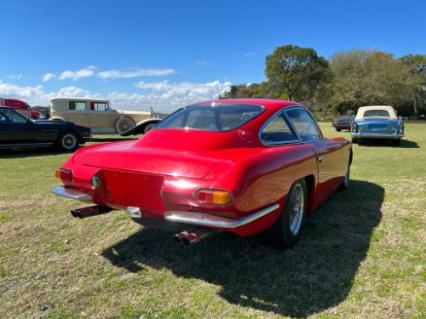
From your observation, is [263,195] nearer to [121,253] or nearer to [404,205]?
[121,253]

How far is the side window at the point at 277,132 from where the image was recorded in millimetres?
3309

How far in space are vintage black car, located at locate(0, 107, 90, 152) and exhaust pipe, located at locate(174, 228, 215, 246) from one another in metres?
8.78

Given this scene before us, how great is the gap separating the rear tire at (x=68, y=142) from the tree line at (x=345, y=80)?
39293 mm

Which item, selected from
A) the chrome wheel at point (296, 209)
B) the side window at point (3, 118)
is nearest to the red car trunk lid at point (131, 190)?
the chrome wheel at point (296, 209)

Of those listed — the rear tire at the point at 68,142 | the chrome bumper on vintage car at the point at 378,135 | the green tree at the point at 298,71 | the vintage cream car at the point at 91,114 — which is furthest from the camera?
the green tree at the point at 298,71

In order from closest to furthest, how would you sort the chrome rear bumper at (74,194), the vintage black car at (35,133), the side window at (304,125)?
the chrome rear bumper at (74,194) < the side window at (304,125) < the vintage black car at (35,133)

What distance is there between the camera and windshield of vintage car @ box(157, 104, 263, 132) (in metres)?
3.34

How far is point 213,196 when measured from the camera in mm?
2430

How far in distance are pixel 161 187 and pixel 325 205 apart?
2.84 metres

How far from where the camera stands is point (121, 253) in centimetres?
332

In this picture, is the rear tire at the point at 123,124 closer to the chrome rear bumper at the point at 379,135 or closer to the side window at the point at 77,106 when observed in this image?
the side window at the point at 77,106

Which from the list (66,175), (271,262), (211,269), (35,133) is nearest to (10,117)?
(35,133)

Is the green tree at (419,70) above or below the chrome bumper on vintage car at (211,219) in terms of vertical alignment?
above

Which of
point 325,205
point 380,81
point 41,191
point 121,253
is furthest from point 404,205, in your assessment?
point 380,81
